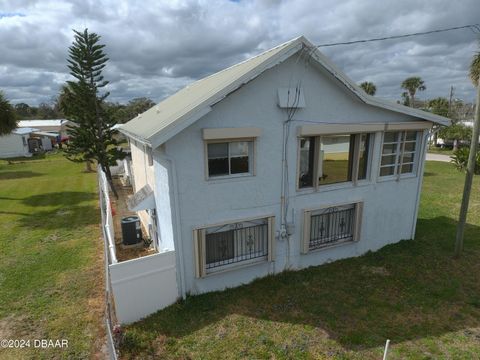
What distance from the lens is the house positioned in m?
7.03

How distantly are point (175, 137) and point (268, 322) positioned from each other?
472cm

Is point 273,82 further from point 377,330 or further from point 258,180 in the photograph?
point 377,330

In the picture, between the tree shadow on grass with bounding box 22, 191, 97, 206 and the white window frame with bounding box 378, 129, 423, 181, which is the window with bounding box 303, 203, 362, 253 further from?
the tree shadow on grass with bounding box 22, 191, 97, 206

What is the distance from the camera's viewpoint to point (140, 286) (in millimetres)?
6785

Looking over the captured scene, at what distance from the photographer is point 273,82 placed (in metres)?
7.43

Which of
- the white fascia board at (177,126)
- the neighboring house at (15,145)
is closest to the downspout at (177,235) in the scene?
the white fascia board at (177,126)

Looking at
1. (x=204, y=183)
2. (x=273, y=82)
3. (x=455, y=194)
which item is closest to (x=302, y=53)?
(x=273, y=82)

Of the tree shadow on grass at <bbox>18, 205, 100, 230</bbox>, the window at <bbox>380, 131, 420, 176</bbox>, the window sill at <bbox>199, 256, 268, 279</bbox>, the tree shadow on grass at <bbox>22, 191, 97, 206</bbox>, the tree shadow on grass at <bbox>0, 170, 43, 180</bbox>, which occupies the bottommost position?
the tree shadow on grass at <bbox>18, 205, 100, 230</bbox>

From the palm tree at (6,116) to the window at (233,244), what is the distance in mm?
23573

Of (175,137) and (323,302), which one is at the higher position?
(175,137)

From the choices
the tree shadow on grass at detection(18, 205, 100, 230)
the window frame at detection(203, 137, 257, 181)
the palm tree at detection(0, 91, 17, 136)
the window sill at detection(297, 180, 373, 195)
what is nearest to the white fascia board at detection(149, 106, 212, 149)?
the window frame at detection(203, 137, 257, 181)

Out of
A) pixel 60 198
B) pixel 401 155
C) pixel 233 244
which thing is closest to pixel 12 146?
pixel 60 198

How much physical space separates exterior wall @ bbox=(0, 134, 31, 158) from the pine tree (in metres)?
27.0

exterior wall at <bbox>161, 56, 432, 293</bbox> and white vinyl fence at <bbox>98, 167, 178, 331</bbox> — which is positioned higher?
exterior wall at <bbox>161, 56, 432, 293</bbox>
